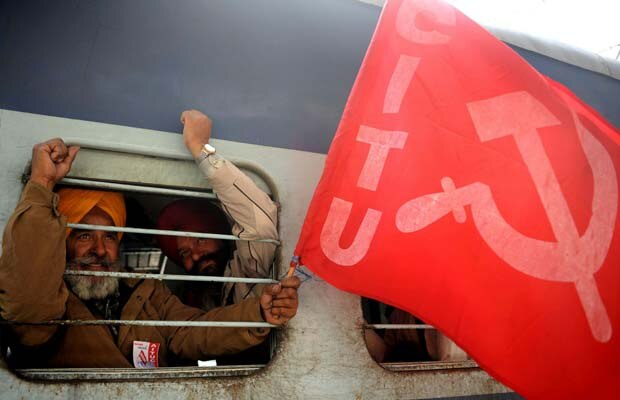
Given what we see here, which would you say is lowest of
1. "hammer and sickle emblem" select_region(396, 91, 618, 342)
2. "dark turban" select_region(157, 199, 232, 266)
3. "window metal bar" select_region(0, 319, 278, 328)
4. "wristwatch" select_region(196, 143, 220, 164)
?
"dark turban" select_region(157, 199, 232, 266)

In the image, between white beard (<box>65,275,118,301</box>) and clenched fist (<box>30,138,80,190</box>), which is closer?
clenched fist (<box>30,138,80,190</box>)

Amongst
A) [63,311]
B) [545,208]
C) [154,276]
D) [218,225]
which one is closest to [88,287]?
[63,311]

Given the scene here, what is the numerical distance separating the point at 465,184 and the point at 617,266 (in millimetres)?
615

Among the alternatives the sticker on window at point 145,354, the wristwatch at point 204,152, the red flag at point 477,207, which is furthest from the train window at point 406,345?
the wristwatch at point 204,152

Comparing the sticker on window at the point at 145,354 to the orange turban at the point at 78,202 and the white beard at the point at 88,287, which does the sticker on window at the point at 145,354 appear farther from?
the orange turban at the point at 78,202

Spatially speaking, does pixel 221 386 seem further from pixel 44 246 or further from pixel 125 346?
pixel 44 246

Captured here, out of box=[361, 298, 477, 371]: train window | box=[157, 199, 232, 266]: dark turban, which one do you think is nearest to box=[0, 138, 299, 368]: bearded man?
box=[157, 199, 232, 266]: dark turban

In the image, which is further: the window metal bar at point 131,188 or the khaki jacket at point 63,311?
the window metal bar at point 131,188

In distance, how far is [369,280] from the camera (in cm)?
142

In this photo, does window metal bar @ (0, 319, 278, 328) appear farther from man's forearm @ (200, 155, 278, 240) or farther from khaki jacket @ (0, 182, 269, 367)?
man's forearm @ (200, 155, 278, 240)

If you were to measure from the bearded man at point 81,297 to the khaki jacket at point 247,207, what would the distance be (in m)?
0.20

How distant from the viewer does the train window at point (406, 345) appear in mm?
1820

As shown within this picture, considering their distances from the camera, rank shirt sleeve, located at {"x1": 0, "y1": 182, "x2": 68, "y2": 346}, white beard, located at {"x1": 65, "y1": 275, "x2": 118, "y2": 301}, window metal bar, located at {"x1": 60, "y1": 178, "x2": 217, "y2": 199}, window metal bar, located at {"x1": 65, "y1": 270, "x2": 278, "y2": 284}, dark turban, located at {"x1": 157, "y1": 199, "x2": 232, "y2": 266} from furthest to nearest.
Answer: dark turban, located at {"x1": 157, "y1": 199, "x2": 232, "y2": 266}
white beard, located at {"x1": 65, "y1": 275, "x2": 118, "y2": 301}
window metal bar, located at {"x1": 60, "y1": 178, "x2": 217, "y2": 199}
window metal bar, located at {"x1": 65, "y1": 270, "x2": 278, "y2": 284}
shirt sleeve, located at {"x1": 0, "y1": 182, "x2": 68, "y2": 346}

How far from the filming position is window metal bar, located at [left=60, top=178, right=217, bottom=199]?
1.55 metres
